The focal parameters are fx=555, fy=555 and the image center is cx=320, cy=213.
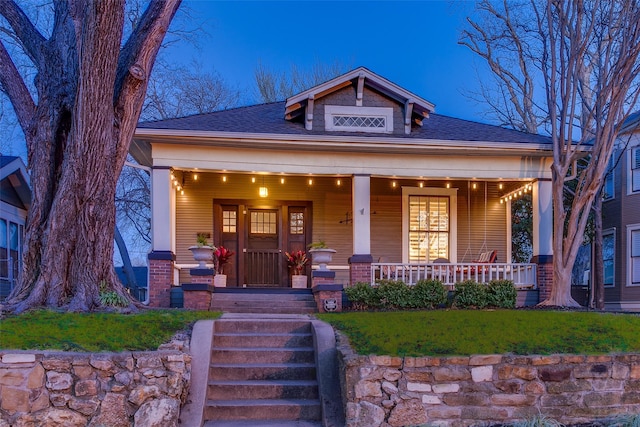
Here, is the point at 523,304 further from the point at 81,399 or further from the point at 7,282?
the point at 7,282

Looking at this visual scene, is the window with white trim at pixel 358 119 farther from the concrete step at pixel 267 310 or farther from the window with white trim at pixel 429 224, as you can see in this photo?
the concrete step at pixel 267 310

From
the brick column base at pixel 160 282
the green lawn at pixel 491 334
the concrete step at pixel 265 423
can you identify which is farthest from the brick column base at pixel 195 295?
the concrete step at pixel 265 423

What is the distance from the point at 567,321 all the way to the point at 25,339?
240 inches

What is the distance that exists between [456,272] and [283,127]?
4697 millimetres

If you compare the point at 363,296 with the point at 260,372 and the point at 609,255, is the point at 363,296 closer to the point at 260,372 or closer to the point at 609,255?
the point at 260,372

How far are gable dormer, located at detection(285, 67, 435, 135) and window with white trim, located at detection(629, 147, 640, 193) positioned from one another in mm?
7379

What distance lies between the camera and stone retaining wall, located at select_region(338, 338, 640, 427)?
5.19 metres

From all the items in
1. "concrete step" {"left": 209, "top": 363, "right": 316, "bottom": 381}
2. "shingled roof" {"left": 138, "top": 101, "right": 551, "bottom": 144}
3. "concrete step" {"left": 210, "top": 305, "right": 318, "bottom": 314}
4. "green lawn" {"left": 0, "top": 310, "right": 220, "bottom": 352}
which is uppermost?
"shingled roof" {"left": 138, "top": 101, "right": 551, "bottom": 144}

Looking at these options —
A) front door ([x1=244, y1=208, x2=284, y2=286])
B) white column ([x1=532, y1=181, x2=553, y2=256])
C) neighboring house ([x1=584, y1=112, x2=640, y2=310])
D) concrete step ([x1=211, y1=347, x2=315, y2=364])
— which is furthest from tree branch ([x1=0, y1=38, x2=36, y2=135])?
neighboring house ([x1=584, y1=112, x2=640, y2=310])

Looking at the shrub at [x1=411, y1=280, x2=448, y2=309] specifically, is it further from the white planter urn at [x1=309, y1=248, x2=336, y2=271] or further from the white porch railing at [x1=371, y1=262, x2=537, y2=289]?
the white planter urn at [x1=309, y1=248, x2=336, y2=271]

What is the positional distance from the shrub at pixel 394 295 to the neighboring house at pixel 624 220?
339 inches

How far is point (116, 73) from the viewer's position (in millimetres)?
7941

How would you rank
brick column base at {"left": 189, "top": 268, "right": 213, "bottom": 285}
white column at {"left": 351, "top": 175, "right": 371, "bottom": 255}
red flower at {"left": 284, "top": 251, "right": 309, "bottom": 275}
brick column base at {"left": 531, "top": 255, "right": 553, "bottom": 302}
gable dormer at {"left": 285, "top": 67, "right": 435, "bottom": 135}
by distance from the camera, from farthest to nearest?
red flower at {"left": 284, "top": 251, "right": 309, "bottom": 275} < gable dormer at {"left": 285, "top": 67, "right": 435, "bottom": 135} < brick column base at {"left": 531, "top": 255, "right": 553, "bottom": 302} < white column at {"left": 351, "top": 175, "right": 371, "bottom": 255} < brick column base at {"left": 189, "top": 268, "right": 213, "bottom": 285}

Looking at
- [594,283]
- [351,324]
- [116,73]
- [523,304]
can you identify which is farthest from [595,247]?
[116,73]
